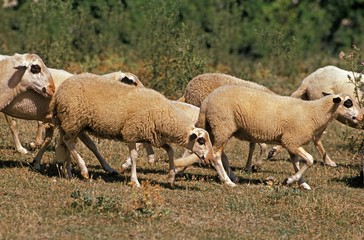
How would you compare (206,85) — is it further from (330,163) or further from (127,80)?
(330,163)

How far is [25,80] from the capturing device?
10797mm

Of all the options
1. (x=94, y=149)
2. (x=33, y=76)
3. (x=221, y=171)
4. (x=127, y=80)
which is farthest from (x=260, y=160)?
(x=33, y=76)

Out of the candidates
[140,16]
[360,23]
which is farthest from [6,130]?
[360,23]

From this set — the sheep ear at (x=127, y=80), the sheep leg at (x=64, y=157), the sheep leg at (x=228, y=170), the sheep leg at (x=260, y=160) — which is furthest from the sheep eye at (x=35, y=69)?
the sheep leg at (x=260, y=160)

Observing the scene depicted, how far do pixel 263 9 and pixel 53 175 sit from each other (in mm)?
15935

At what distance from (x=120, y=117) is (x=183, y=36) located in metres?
7.34

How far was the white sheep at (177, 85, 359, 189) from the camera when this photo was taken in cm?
1085

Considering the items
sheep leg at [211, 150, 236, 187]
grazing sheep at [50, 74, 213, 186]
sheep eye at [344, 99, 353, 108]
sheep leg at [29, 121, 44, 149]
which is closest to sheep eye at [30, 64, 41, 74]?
grazing sheep at [50, 74, 213, 186]

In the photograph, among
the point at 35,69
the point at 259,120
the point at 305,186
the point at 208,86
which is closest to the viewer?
the point at 35,69

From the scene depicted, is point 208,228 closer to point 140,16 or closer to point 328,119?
point 328,119

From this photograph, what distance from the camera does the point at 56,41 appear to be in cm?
1916

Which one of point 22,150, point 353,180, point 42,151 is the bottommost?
point 22,150

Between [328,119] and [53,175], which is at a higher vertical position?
[328,119]

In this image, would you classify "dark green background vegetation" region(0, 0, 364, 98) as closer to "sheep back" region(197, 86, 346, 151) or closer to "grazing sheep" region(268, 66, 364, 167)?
"grazing sheep" region(268, 66, 364, 167)
